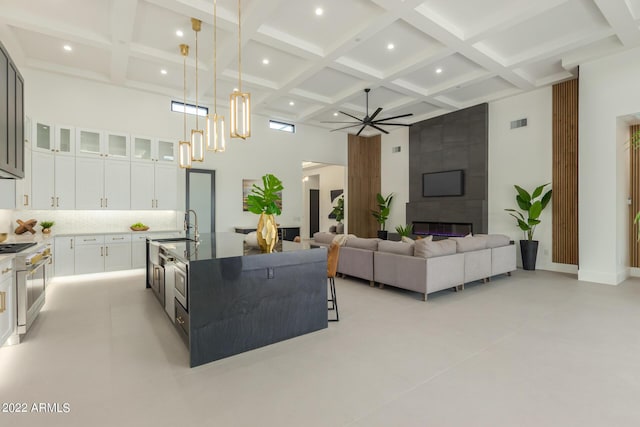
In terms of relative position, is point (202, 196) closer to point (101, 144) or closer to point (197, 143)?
point (101, 144)

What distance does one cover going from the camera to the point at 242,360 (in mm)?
2727

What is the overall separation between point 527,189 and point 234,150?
274 inches

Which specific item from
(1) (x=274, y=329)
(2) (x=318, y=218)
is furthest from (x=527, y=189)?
(2) (x=318, y=218)

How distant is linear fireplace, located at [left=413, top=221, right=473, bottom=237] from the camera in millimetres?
8067

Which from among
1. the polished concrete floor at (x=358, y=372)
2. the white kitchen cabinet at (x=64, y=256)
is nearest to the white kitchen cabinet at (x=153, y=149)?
the white kitchen cabinet at (x=64, y=256)

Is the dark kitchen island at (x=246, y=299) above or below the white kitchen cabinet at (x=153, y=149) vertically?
below

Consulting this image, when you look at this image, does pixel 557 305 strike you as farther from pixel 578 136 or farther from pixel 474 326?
pixel 578 136

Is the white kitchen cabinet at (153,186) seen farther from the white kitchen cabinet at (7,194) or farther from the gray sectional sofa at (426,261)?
the gray sectional sofa at (426,261)

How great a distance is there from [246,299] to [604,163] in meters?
6.41

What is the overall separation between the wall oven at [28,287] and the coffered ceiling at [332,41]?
10.5 ft

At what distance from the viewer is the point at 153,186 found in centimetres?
671

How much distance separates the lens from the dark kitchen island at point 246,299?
2.64 meters

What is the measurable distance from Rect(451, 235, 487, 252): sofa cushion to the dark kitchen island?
2.78 meters

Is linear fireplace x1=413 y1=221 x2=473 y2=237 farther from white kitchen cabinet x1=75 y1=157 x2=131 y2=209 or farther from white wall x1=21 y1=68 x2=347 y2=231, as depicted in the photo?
white kitchen cabinet x1=75 y1=157 x2=131 y2=209
